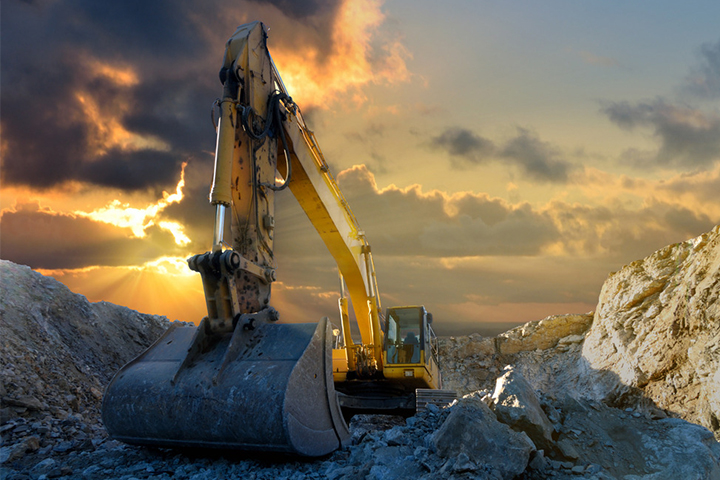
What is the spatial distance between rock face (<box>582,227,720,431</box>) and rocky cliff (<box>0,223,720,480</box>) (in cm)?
4

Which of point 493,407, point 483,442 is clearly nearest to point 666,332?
point 493,407

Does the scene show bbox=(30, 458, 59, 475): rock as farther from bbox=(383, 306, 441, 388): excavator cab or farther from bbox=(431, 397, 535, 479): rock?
bbox=(383, 306, 441, 388): excavator cab

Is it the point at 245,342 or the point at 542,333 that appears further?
the point at 542,333

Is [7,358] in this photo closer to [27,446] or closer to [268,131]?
[27,446]

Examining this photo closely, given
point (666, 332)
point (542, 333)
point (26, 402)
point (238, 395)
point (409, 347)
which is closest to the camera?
point (238, 395)

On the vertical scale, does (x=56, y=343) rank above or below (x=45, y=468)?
above

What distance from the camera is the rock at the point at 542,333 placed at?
16.9m

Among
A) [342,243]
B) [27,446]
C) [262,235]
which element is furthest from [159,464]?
[342,243]

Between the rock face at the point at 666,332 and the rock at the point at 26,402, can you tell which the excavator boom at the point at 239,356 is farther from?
the rock face at the point at 666,332

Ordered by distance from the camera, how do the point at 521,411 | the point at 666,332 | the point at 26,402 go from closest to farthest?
the point at 521,411 < the point at 26,402 < the point at 666,332

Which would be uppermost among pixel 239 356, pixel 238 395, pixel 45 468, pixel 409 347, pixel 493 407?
pixel 239 356

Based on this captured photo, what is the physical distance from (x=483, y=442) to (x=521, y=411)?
775mm

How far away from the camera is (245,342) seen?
4.65 m

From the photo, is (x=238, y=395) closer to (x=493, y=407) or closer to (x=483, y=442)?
(x=483, y=442)
